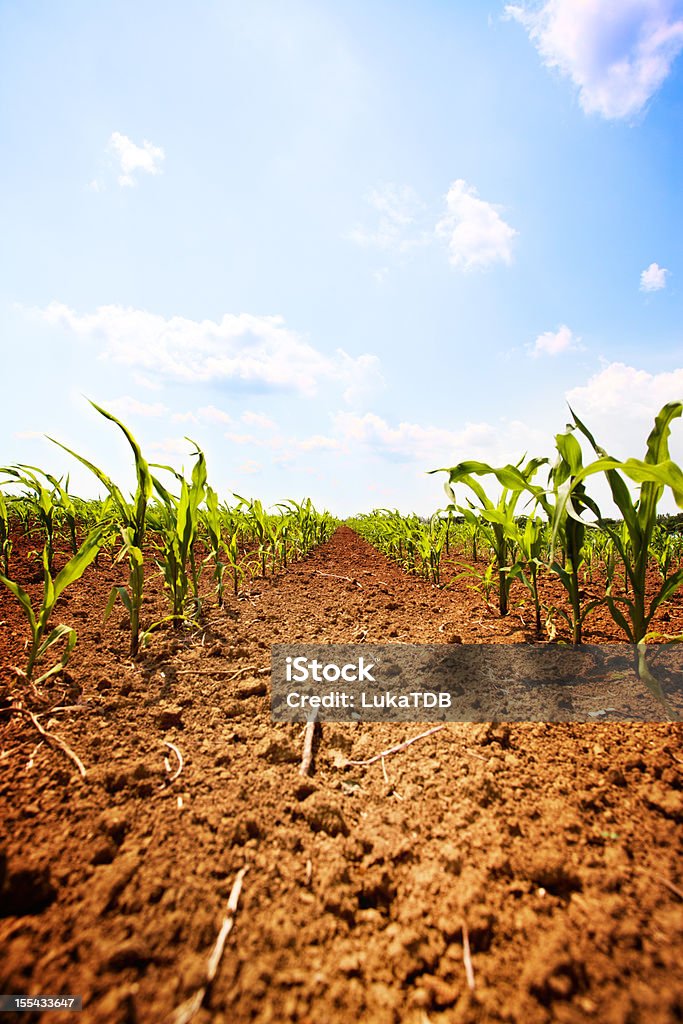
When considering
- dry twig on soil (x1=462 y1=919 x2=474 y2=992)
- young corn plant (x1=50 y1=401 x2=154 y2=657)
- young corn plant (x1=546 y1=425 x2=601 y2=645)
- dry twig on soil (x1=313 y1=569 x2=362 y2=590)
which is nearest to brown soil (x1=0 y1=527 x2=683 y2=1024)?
dry twig on soil (x1=462 y1=919 x2=474 y2=992)

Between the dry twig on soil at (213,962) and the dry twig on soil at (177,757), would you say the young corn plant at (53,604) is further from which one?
the dry twig on soil at (213,962)

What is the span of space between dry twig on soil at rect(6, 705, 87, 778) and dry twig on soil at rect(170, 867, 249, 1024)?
1.51 feet

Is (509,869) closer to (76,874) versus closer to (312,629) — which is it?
(76,874)

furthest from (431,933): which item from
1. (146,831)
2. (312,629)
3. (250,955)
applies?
(312,629)

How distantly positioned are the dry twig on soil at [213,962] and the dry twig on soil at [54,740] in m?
0.46

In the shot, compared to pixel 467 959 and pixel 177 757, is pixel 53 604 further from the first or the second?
pixel 467 959

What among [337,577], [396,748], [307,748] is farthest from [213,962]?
[337,577]

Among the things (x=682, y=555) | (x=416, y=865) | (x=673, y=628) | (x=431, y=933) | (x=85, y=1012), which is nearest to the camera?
(x=85, y=1012)

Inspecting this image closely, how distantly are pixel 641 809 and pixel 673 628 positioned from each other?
118 centimetres

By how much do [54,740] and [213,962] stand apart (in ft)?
2.29

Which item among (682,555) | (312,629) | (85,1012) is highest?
(682,555)

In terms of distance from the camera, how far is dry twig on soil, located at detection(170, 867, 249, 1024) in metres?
0.51

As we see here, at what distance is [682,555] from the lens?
13.0ft

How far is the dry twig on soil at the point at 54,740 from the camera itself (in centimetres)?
96
